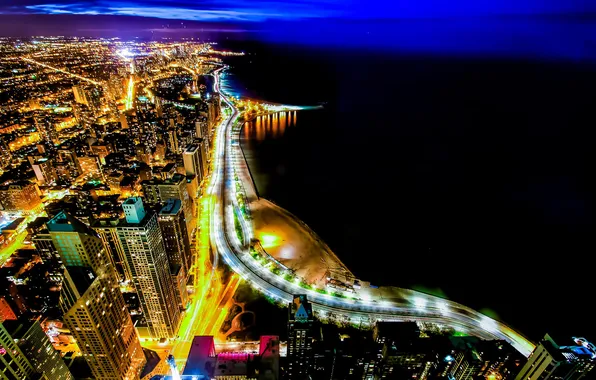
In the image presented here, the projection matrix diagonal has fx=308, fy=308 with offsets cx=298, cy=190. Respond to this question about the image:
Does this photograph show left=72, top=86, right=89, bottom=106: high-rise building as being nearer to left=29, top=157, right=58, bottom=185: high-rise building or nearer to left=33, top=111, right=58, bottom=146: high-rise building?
left=33, top=111, right=58, bottom=146: high-rise building

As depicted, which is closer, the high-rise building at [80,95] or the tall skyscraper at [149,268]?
the tall skyscraper at [149,268]

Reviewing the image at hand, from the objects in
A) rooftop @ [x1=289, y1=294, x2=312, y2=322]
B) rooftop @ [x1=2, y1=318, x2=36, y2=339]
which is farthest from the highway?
rooftop @ [x1=2, y1=318, x2=36, y2=339]

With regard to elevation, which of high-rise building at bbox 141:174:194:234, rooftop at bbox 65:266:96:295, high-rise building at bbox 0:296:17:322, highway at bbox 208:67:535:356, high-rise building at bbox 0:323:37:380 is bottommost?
highway at bbox 208:67:535:356

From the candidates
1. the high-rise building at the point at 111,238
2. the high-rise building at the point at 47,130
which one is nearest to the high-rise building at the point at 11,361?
the high-rise building at the point at 111,238

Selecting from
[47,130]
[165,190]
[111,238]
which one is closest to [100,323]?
[111,238]

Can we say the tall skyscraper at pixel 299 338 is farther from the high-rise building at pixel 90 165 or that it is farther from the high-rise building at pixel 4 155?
the high-rise building at pixel 4 155
